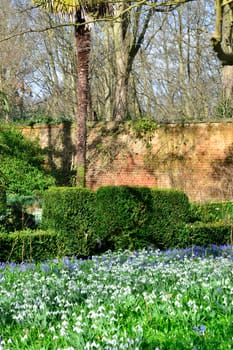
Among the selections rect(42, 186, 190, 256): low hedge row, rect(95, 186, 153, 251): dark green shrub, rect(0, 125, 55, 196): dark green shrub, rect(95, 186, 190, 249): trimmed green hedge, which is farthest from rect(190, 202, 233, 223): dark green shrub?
rect(0, 125, 55, 196): dark green shrub

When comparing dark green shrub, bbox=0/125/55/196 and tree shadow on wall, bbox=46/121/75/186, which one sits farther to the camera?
tree shadow on wall, bbox=46/121/75/186

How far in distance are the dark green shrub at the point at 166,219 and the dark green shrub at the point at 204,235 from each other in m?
0.16

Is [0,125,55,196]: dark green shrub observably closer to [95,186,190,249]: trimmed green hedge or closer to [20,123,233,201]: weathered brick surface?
[20,123,233,201]: weathered brick surface

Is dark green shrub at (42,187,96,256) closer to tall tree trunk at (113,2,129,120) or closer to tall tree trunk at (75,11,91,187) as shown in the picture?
tall tree trunk at (75,11,91,187)

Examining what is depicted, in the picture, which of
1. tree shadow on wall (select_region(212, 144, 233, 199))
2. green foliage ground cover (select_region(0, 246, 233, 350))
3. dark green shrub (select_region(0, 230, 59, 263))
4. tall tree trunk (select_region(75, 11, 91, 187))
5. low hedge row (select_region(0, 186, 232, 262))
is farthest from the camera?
tree shadow on wall (select_region(212, 144, 233, 199))

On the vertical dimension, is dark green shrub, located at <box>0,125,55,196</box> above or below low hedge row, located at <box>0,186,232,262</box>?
above

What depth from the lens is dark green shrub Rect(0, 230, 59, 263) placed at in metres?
8.48

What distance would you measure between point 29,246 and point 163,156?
11.5 metres

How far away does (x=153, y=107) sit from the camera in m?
27.8

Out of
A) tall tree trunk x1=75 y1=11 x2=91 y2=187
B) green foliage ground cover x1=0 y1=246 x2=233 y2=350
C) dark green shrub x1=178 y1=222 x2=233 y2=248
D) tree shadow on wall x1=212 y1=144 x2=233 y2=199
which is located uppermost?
tall tree trunk x1=75 y1=11 x2=91 y2=187

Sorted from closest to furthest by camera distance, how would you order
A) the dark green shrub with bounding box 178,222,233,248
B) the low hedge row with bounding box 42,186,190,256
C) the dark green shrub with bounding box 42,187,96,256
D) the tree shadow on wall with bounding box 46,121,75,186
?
the dark green shrub with bounding box 42,187,96,256, the low hedge row with bounding box 42,186,190,256, the dark green shrub with bounding box 178,222,233,248, the tree shadow on wall with bounding box 46,121,75,186

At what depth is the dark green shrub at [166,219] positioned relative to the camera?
1084cm

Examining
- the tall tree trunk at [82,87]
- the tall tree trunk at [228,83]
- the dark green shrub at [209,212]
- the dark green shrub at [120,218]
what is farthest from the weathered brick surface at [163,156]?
the dark green shrub at [120,218]

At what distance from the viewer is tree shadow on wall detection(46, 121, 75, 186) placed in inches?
837
